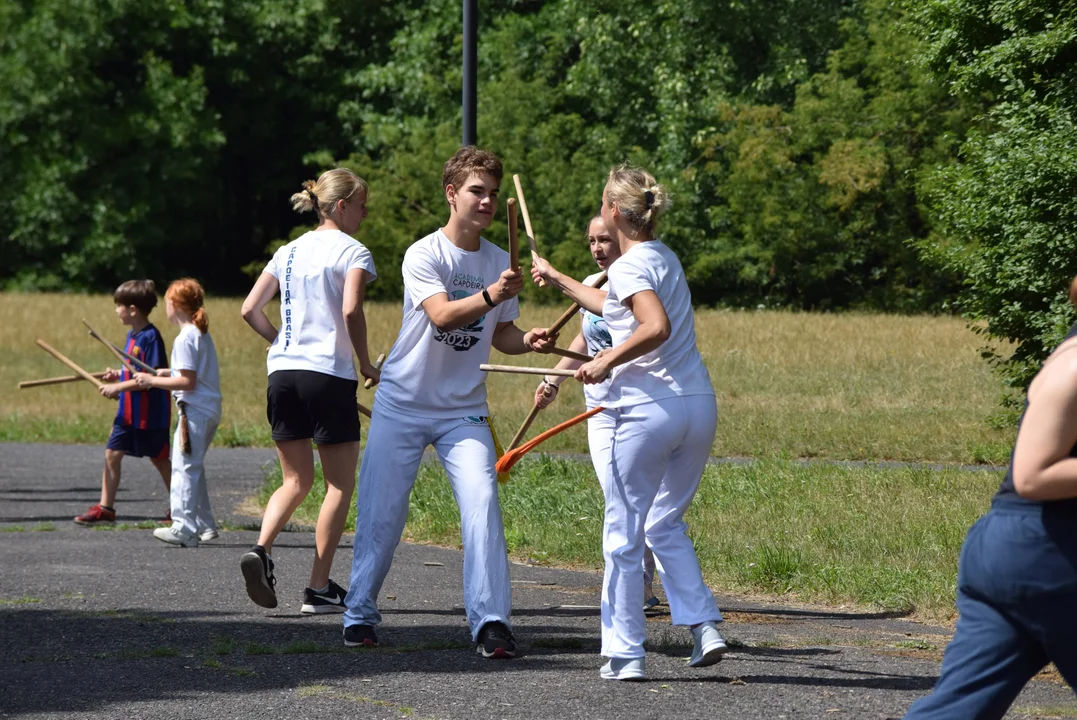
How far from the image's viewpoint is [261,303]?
725 centimetres

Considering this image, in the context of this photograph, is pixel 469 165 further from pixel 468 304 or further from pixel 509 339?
pixel 509 339

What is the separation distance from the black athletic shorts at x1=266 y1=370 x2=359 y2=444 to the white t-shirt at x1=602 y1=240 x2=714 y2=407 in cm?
164

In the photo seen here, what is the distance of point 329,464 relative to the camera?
6949 millimetres

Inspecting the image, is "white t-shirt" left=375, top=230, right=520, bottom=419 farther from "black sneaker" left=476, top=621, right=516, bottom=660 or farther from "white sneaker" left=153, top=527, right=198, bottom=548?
"white sneaker" left=153, top=527, right=198, bottom=548

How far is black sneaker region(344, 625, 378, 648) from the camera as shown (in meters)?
6.18

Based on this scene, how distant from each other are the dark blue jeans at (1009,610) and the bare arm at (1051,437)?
98 mm

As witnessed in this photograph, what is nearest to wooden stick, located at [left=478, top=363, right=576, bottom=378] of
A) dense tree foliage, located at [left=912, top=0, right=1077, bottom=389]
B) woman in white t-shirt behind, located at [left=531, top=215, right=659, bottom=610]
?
woman in white t-shirt behind, located at [left=531, top=215, right=659, bottom=610]

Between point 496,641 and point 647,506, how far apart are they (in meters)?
0.85

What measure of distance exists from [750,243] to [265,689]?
31.4 meters

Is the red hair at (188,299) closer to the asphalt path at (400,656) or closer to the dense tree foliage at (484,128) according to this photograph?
the asphalt path at (400,656)

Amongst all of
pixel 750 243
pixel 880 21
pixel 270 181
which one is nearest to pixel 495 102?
pixel 750 243

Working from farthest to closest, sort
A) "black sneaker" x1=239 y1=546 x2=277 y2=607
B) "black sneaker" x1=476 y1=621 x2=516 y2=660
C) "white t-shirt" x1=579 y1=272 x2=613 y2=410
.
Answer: "white t-shirt" x1=579 y1=272 x2=613 y2=410
"black sneaker" x1=239 y1=546 x2=277 y2=607
"black sneaker" x1=476 y1=621 x2=516 y2=660

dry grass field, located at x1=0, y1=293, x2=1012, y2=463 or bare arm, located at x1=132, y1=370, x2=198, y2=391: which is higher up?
bare arm, located at x1=132, y1=370, x2=198, y2=391

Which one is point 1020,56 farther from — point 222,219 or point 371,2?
point 222,219
